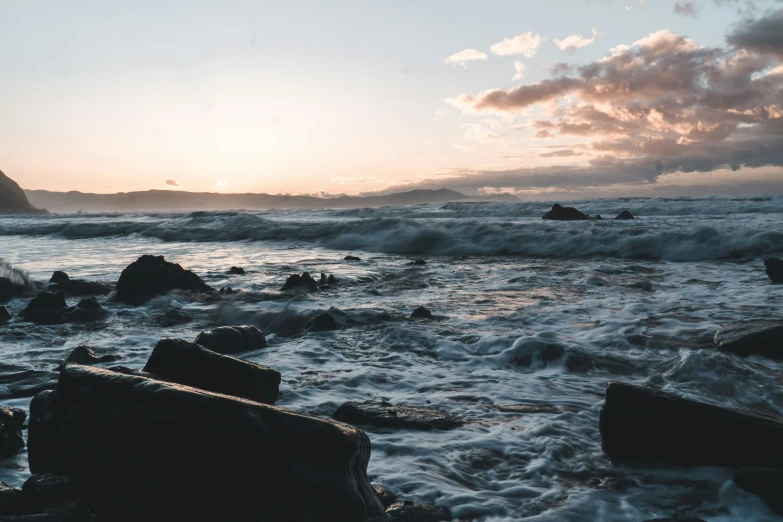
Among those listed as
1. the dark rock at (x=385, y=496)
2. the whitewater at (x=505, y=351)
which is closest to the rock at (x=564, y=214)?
the whitewater at (x=505, y=351)

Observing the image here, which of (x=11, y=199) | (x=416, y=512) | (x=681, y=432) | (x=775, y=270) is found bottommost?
(x=416, y=512)

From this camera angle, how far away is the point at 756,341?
5066mm

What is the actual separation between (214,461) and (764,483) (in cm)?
257

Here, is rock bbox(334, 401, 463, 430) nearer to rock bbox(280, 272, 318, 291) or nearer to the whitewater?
the whitewater

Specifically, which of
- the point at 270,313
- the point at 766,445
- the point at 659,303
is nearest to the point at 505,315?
the point at 659,303

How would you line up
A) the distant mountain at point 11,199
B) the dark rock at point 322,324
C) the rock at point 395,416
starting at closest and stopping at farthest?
the rock at point 395,416 → the dark rock at point 322,324 → the distant mountain at point 11,199

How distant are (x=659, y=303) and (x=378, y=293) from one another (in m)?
4.09

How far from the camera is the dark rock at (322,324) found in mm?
6406

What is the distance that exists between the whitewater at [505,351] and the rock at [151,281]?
0.89 feet

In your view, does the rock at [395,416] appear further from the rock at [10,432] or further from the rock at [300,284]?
the rock at [300,284]

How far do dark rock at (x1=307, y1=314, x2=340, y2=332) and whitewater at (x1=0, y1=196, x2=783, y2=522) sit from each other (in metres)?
0.16

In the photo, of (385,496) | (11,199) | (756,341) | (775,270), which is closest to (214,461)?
(385,496)

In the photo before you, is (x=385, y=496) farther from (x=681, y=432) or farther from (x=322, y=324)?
(x=322, y=324)

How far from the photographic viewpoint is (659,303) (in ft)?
24.7
